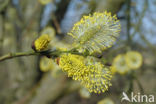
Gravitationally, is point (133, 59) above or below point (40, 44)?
below

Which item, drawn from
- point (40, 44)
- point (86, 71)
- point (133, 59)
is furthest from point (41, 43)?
point (133, 59)

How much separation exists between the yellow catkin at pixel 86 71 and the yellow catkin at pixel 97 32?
0.04 metres

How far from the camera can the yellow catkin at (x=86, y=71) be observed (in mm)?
578

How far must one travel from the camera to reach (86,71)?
58cm

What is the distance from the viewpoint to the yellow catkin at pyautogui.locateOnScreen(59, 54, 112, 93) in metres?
0.58

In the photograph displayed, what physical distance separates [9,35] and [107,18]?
226 centimetres

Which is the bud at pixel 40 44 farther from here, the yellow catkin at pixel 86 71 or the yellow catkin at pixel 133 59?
the yellow catkin at pixel 133 59

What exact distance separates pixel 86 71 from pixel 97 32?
4.8 inches

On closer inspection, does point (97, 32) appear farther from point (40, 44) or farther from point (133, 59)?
point (133, 59)

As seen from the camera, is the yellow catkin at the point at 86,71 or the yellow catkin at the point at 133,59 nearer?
Answer: the yellow catkin at the point at 86,71

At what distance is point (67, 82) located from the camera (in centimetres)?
209

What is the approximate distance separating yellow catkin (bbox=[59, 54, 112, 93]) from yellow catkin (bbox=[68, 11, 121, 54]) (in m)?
0.04

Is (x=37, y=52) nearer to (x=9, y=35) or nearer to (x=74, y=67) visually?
(x=74, y=67)

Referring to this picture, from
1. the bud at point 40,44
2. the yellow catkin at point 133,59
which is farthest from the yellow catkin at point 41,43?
the yellow catkin at point 133,59
